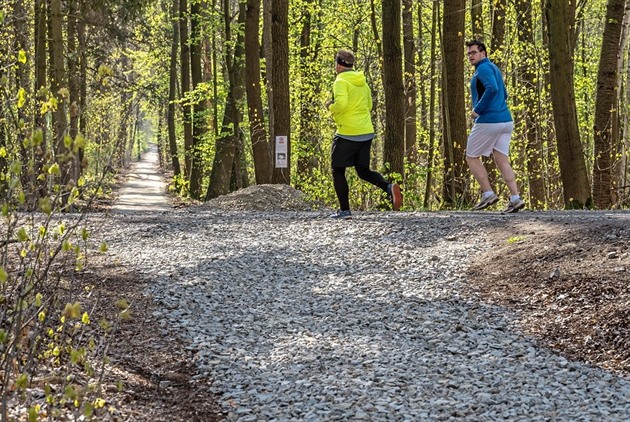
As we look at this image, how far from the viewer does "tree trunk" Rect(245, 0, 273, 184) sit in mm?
17875

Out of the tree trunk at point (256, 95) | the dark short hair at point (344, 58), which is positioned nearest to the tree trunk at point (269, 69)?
the tree trunk at point (256, 95)

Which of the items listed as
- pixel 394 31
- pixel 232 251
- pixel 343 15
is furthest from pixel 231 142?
pixel 232 251

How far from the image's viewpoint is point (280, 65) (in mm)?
16734

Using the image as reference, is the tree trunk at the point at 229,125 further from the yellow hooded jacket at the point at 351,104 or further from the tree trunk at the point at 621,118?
the yellow hooded jacket at the point at 351,104

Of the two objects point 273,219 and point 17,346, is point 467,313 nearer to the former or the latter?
point 17,346

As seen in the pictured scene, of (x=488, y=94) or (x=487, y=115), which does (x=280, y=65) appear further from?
(x=488, y=94)

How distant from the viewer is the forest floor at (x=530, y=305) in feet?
16.1

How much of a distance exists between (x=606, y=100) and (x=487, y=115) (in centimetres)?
496

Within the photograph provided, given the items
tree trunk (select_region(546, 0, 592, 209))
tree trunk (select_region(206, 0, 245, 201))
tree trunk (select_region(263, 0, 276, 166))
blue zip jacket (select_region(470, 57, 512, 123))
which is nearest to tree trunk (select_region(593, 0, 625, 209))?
tree trunk (select_region(546, 0, 592, 209))

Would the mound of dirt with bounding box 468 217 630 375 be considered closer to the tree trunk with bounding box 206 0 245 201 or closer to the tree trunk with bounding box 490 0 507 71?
the tree trunk with bounding box 490 0 507 71

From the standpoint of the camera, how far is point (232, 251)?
9125mm

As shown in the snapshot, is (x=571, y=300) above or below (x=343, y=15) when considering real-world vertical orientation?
below

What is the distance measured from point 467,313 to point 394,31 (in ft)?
32.3

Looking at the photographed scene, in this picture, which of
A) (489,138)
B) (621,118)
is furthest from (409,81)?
(489,138)
